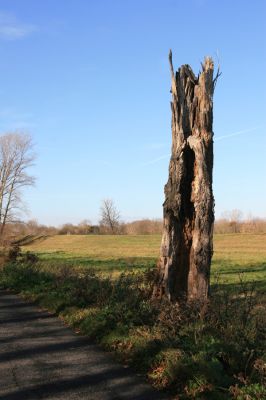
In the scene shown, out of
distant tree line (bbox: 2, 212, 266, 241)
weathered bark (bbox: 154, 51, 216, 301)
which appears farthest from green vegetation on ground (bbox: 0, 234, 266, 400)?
distant tree line (bbox: 2, 212, 266, 241)

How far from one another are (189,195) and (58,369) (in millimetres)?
6452

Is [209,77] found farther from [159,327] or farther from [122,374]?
[122,374]

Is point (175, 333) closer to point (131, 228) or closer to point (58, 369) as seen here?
point (58, 369)

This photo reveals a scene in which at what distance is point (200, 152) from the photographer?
40.6 feet

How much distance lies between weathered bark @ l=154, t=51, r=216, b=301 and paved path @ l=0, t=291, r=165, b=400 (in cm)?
318

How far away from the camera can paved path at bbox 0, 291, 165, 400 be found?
670 cm

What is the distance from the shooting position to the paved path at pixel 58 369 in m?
6.70

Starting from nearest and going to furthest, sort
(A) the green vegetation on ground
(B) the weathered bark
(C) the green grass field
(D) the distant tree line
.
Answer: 1. (A) the green vegetation on ground
2. (B) the weathered bark
3. (C) the green grass field
4. (D) the distant tree line

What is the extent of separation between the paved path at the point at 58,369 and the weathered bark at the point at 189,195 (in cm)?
318

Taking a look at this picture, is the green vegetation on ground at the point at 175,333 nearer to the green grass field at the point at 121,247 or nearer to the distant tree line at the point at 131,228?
the green grass field at the point at 121,247

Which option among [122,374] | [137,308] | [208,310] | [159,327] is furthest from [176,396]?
[137,308]

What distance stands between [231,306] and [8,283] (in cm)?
1225

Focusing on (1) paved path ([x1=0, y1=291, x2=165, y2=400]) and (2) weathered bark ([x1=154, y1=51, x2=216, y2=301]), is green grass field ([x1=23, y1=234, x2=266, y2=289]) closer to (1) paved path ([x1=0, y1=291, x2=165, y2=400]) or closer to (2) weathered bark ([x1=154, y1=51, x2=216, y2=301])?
(2) weathered bark ([x1=154, y1=51, x2=216, y2=301])

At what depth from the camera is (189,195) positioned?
1314cm
